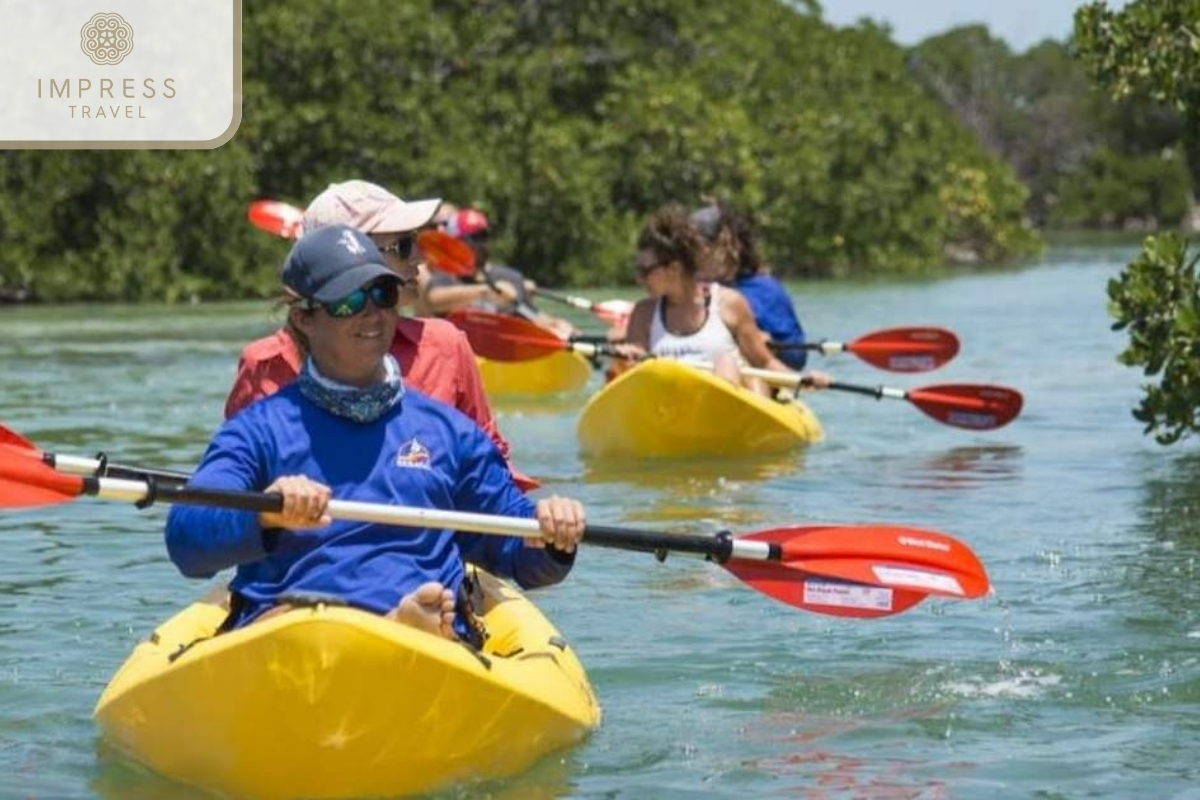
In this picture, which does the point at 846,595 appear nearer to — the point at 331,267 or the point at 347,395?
the point at 347,395

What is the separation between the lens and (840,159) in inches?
1726

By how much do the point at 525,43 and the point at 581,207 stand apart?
4073mm

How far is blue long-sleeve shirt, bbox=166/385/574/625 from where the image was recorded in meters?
5.54

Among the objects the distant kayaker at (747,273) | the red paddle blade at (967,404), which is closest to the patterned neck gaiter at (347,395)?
the distant kayaker at (747,273)

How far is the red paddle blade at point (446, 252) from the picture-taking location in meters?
13.5

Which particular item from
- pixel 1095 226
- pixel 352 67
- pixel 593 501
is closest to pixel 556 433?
pixel 593 501

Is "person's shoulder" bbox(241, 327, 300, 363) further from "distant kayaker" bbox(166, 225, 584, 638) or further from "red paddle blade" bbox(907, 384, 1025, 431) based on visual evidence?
"red paddle blade" bbox(907, 384, 1025, 431)

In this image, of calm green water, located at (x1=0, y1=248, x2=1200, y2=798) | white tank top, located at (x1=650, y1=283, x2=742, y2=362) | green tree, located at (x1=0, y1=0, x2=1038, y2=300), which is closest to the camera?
calm green water, located at (x1=0, y1=248, x2=1200, y2=798)

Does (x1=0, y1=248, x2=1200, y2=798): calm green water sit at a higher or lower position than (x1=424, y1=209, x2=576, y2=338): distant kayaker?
lower

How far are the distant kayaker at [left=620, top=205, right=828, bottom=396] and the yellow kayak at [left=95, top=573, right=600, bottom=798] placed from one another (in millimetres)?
5942

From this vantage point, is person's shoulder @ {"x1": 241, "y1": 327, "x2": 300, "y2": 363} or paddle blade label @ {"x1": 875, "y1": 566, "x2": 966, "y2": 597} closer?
person's shoulder @ {"x1": 241, "y1": 327, "x2": 300, "y2": 363}

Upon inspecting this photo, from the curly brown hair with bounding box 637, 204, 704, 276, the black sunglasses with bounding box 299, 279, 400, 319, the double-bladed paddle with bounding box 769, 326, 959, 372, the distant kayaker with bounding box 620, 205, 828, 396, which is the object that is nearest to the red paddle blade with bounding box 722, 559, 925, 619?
the black sunglasses with bounding box 299, 279, 400, 319

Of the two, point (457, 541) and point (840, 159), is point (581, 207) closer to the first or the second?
point (840, 159)

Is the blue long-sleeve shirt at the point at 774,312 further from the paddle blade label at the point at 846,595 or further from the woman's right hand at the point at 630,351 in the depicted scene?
the paddle blade label at the point at 846,595
